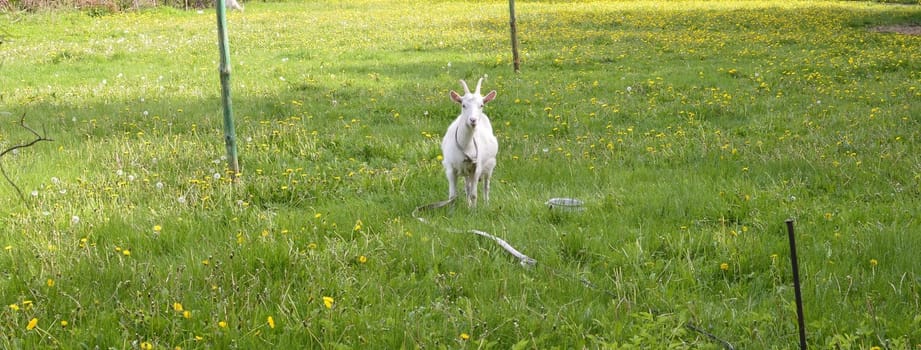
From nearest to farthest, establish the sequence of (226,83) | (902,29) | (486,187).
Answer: (486,187) < (226,83) < (902,29)

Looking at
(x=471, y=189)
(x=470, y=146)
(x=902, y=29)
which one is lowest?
(x=902, y=29)

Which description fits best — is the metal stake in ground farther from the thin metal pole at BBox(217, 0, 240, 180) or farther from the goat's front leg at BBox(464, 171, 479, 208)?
the thin metal pole at BBox(217, 0, 240, 180)

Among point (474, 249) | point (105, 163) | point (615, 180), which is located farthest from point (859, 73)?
point (105, 163)

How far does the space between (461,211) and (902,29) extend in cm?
2126

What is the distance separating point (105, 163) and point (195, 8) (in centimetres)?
3015

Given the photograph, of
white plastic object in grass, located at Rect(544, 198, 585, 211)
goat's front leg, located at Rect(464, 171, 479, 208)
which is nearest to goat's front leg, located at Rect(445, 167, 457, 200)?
goat's front leg, located at Rect(464, 171, 479, 208)

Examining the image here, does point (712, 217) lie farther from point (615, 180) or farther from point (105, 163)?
point (105, 163)

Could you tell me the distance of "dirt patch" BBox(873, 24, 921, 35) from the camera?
71.5 feet

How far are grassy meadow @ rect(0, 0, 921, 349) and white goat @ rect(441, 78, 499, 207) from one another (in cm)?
31

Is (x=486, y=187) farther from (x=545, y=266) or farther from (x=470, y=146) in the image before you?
(x=545, y=266)

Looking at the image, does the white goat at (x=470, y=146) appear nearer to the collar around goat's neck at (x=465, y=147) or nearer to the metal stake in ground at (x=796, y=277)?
the collar around goat's neck at (x=465, y=147)

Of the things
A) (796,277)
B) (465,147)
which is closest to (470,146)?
(465,147)

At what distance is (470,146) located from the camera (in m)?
5.93

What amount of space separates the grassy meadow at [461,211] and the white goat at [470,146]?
31cm
